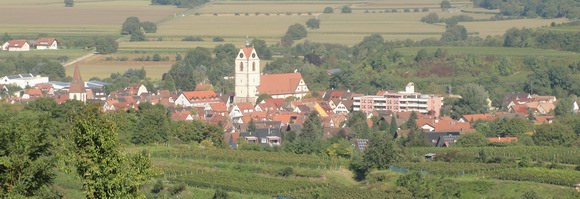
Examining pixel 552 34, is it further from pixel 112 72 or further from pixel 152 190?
pixel 152 190

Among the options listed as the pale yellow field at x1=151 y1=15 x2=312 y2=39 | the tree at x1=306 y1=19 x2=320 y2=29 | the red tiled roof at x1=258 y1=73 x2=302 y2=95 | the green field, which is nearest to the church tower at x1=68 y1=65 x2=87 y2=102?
the red tiled roof at x1=258 y1=73 x2=302 y2=95

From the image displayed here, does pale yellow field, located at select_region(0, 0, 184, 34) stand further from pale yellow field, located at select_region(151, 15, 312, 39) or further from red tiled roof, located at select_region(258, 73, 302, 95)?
red tiled roof, located at select_region(258, 73, 302, 95)

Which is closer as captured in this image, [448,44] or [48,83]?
[48,83]

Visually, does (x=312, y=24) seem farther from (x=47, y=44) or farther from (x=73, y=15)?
(x=47, y=44)

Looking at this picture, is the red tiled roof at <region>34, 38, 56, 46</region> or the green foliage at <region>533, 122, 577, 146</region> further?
the red tiled roof at <region>34, 38, 56, 46</region>

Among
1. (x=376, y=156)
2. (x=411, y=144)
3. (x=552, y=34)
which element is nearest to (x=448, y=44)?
(x=552, y=34)

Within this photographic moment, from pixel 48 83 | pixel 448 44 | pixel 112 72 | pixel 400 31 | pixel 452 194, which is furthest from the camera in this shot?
pixel 400 31

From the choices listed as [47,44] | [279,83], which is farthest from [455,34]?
[47,44]
